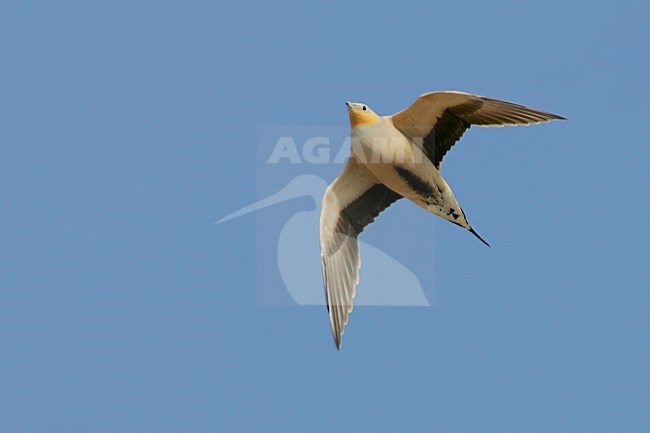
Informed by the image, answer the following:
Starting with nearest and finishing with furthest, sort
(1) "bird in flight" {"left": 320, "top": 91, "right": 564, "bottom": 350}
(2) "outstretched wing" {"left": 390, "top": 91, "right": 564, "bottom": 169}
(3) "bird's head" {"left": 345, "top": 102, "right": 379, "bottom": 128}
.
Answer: (2) "outstretched wing" {"left": 390, "top": 91, "right": 564, "bottom": 169}, (1) "bird in flight" {"left": 320, "top": 91, "right": 564, "bottom": 350}, (3) "bird's head" {"left": 345, "top": 102, "right": 379, "bottom": 128}

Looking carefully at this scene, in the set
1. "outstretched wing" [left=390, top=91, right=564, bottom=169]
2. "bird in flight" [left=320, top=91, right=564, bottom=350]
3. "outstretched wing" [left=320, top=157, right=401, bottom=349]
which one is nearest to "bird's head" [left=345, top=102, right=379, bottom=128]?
"bird in flight" [left=320, top=91, right=564, bottom=350]

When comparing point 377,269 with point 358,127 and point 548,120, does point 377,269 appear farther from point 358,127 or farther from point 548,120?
point 548,120

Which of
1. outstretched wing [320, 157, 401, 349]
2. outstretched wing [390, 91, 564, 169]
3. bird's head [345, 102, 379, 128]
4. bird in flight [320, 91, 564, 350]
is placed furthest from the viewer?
outstretched wing [320, 157, 401, 349]

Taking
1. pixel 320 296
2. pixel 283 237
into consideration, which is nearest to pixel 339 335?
pixel 320 296

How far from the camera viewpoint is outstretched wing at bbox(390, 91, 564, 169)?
15.9 metres

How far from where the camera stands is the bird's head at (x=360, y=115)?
16.4 metres

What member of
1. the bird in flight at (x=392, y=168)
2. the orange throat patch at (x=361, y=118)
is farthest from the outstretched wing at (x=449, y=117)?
the orange throat patch at (x=361, y=118)

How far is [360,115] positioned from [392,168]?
2.94ft

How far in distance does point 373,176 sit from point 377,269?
1.68m

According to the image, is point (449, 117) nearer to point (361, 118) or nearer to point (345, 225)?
point (361, 118)

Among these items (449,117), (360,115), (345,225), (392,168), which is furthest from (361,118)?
(345,225)

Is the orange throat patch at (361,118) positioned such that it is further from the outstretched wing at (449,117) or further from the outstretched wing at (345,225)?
the outstretched wing at (345,225)

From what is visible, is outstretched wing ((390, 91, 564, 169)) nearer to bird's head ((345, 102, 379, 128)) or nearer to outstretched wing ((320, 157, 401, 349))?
bird's head ((345, 102, 379, 128))

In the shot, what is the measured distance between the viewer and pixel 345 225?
58.1 feet
